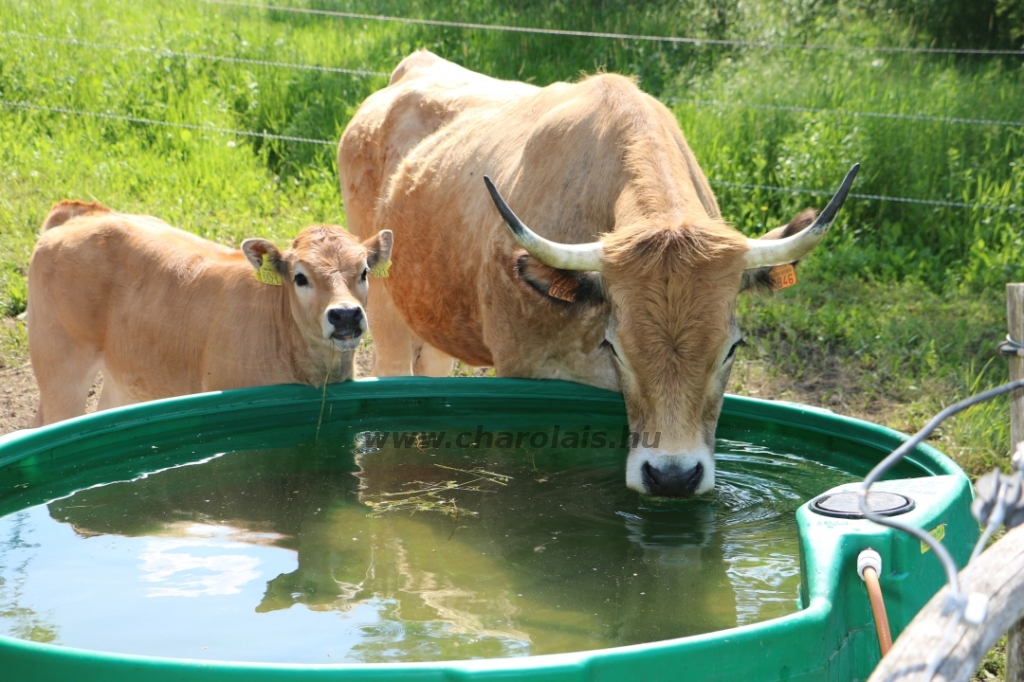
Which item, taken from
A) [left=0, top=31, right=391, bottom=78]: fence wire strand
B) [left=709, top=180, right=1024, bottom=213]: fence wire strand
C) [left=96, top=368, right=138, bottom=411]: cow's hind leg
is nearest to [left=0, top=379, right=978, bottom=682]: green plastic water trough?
[left=96, top=368, right=138, bottom=411]: cow's hind leg

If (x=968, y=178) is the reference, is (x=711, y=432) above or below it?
below

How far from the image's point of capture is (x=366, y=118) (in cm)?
710

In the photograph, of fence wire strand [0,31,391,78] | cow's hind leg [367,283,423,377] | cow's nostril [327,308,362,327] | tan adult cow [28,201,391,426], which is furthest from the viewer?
fence wire strand [0,31,391,78]

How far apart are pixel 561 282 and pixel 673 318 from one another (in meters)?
0.53

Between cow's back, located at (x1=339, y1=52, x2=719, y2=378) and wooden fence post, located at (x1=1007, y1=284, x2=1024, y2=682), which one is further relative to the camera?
cow's back, located at (x1=339, y1=52, x2=719, y2=378)

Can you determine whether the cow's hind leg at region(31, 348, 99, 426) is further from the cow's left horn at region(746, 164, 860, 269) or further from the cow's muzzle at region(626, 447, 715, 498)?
the cow's left horn at region(746, 164, 860, 269)

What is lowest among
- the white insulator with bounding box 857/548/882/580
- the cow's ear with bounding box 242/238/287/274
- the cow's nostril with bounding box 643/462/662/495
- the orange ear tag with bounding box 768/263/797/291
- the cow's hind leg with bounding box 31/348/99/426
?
the cow's hind leg with bounding box 31/348/99/426

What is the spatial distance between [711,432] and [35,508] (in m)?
2.36

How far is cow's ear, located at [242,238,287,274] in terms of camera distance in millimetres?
5164

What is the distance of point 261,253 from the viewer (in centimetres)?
523

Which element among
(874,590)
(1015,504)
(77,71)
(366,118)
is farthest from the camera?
(77,71)

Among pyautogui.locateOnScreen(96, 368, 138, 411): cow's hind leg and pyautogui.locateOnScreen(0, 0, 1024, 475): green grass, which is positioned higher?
pyautogui.locateOnScreen(0, 0, 1024, 475): green grass

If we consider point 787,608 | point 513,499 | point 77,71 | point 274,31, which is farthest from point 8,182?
point 787,608

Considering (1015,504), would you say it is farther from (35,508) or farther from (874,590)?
(35,508)
